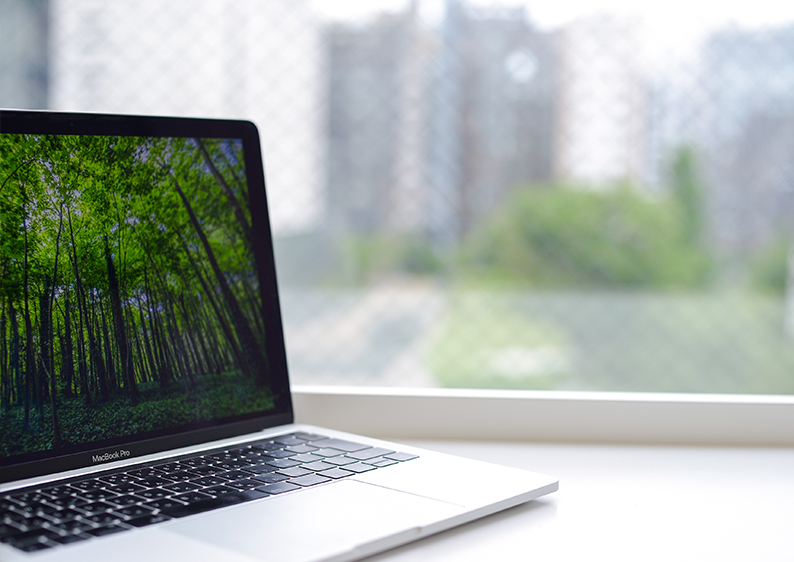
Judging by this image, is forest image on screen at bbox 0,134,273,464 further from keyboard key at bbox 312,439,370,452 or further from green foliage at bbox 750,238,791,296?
green foliage at bbox 750,238,791,296

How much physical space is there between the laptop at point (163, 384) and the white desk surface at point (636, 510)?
1 centimetres

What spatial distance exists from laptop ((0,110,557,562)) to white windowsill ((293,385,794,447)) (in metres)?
0.09

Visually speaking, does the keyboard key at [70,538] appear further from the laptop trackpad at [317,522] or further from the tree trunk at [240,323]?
the tree trunk at [240,323]

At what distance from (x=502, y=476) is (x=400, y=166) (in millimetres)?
1421

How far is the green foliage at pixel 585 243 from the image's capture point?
1.75m

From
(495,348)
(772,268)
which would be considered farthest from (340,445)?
(772,268)

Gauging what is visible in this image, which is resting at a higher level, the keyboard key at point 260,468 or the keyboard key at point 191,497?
the keyboard key at point 191,497

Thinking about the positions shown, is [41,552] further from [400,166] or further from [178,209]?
[400,166]

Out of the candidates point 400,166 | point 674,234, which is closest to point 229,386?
point 400,166

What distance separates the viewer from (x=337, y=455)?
46 cm

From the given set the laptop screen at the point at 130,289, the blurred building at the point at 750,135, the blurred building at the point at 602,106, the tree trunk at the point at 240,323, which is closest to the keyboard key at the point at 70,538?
the laptop screen at the point at 130,289

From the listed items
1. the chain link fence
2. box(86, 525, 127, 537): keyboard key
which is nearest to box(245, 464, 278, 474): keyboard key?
box(86, 525, 127, 537): keyboard key

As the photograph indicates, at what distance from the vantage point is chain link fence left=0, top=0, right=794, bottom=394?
174 centimetres

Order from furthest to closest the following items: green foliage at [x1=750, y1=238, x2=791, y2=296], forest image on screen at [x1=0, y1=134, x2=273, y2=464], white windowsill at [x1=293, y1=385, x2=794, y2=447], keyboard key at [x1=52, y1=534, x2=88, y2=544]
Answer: green foliage at [x1=750, y1=238, x2=791, y2=296], white windowsill at [x1=293, y1=385, x2=794, y2=447], forest image on screen at [x1=0, y1=134, x2=273, y2=464], keyboard key at [x1=52, y1=534, x2=88, y2=544]
